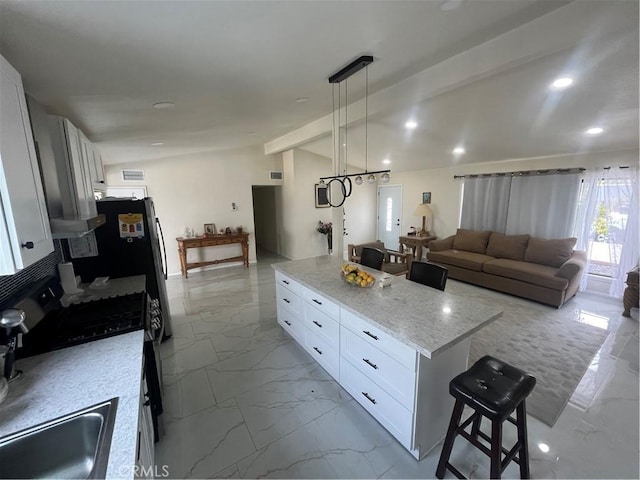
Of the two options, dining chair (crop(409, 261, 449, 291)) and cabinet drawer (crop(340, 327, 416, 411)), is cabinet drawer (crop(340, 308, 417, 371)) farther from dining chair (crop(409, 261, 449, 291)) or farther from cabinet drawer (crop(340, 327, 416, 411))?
dining chair (crop(409, 261, 449, 291))

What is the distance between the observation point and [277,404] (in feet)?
7.13

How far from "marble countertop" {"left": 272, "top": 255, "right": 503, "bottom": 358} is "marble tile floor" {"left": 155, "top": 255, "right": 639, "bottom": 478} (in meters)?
0.83

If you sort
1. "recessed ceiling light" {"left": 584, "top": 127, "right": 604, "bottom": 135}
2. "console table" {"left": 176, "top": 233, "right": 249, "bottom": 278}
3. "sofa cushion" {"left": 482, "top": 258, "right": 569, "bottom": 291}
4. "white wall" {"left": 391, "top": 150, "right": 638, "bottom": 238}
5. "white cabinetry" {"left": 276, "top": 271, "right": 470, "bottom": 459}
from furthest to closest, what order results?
"console table" {"left": 176, "top": 233, "right": 249, "bottom": 278}, "white wall" {"left": 391, "top": 150, "right": 638, "bottom": 238}, "sofa cushion" {"left": 482, "top": 258, "right": 569, "bottom": 291}, "recessed ceiling light" {"left": 584, "top": 127, "right": 604, "bottom": 135}, "white cabinetry" {"left": 276, "top": 271, "right": 470, "bottom": 459}

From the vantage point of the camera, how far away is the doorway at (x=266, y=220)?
759 centimetres

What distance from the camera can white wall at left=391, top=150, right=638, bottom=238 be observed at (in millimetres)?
4109

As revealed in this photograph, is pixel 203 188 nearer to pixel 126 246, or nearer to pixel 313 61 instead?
pixel 126 246

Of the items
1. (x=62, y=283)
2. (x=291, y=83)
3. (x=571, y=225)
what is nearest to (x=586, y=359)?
(x=571, y=225)

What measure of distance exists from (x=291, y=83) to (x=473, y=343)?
3264 mm

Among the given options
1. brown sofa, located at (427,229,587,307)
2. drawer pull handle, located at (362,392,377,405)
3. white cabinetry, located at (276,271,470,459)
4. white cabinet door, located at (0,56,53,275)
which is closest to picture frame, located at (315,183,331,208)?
brown sofa, located at (427,229,587,307)

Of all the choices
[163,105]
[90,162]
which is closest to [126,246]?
[90,162]

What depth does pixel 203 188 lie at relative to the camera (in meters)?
5.86

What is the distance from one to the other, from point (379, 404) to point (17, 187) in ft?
7.27

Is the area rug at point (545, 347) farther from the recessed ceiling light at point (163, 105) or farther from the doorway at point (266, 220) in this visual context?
the doorway at point (266, 220)

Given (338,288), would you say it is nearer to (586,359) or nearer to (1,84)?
(1,84)
